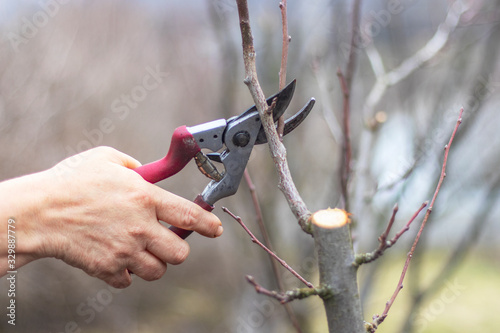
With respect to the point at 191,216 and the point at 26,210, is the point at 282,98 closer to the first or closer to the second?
the point at 191,216

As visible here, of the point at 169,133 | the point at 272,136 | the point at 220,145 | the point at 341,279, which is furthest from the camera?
the point at 169,133

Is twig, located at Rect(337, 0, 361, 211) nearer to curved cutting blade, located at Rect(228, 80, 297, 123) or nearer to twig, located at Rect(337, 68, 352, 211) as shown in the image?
twig, located at Rect(337, 68, 352, 211)

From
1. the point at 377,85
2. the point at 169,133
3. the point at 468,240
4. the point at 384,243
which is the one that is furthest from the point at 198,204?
the point at 169,133

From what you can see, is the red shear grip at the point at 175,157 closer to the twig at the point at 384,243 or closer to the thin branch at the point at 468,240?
the twig at the point at 384,243

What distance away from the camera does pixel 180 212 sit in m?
1.37

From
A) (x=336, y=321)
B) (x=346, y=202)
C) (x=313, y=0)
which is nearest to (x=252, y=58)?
(x=336, y=321)

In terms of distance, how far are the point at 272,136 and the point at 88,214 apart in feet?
1.99

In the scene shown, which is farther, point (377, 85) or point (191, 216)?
point (377, 85)

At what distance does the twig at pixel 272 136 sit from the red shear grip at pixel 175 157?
0.93 feet

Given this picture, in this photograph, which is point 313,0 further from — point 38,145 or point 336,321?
point 38,145

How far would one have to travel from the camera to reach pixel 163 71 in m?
4.95

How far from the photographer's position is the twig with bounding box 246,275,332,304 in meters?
0.86

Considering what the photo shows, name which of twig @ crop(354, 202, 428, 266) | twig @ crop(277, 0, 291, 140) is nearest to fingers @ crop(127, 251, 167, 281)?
twig @ crop(277, 0, 291, 140)

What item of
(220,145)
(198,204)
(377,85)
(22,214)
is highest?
(377,85)
